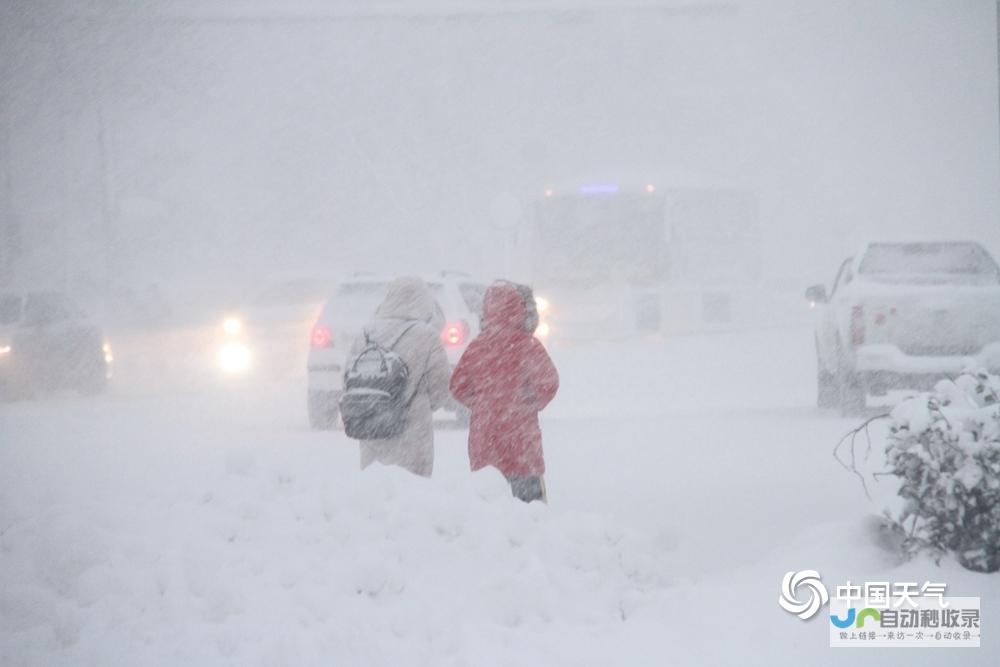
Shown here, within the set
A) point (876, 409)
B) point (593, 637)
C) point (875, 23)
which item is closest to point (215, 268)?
point (875, 23)

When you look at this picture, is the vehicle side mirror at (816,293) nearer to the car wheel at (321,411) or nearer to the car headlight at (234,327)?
the car wheel at (321,411)

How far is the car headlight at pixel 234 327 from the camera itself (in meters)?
20.6

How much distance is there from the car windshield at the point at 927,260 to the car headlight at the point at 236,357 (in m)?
9.31

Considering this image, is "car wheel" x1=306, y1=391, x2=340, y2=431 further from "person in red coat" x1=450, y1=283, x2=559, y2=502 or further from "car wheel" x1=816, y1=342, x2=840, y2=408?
"person in red coat" x1=450, y1=283, x2=559, y2=502

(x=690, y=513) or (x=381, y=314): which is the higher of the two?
(x=381, y=314)

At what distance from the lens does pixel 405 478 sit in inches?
266

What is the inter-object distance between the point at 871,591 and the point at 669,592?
3.04 feet

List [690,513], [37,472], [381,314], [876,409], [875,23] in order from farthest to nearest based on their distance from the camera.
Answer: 1. [875,23]
2. [876,409]
3. [37,472]
4. [690,513]
5. [381,314]

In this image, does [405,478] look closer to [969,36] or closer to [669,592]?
[669,592]

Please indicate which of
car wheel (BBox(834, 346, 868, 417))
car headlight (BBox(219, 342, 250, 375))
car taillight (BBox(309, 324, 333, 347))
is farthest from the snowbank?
car headlight (BBox(219, 342, 250, 375))

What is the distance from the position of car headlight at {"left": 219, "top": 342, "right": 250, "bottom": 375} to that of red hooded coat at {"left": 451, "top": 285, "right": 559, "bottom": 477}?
45.2 ft

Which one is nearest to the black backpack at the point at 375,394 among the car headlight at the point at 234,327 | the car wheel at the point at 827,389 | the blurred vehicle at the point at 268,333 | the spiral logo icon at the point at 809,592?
the spiral logo icon at the point at 809,592

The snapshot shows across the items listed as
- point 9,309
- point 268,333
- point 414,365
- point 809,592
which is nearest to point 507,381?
point 414,365

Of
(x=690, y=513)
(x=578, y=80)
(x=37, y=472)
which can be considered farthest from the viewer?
(x=578, y=80)
